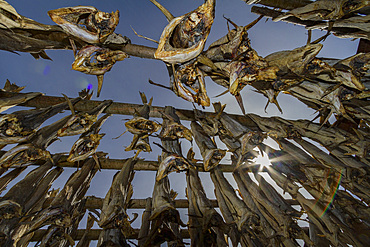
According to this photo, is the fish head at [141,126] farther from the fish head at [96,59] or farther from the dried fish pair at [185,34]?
the dried fish pair at [185,34]

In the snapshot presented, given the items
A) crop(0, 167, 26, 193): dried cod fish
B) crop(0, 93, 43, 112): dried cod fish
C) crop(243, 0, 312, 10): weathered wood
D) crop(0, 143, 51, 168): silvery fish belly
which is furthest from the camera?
crop(243, 0, 312, 10): weathered wood

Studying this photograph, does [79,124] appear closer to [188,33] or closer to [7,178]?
[7,178]

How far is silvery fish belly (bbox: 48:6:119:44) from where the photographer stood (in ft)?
7.37

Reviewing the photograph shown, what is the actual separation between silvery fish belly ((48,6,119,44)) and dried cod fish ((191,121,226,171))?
2144mm

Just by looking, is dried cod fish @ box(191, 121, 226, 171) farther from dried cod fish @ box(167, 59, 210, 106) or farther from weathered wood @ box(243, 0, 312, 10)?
weathered wood @ box(243, 0, 312, 10)

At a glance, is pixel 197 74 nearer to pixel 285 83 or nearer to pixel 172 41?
pixel 172 41

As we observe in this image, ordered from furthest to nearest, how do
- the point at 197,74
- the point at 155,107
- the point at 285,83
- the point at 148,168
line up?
the point at 148,168, the point at 155,107, the point at 285,83, the point at 197,74

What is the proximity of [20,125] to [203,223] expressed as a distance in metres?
2.80

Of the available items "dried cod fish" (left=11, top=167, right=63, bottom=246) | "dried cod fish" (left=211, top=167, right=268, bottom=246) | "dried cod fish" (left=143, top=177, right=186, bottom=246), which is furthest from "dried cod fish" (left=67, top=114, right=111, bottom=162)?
"dried cod fish" (left=211, top=167, right=268, bottom=246)

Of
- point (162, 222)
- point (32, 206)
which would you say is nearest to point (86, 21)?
point (162, 222)

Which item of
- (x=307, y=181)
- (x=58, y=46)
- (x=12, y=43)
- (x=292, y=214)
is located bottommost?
(x=292, y=214)

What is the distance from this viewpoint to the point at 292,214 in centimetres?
332

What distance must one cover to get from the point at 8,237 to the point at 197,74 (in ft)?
9.64

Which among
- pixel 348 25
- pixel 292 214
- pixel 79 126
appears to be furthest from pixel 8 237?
pixel 348 25
